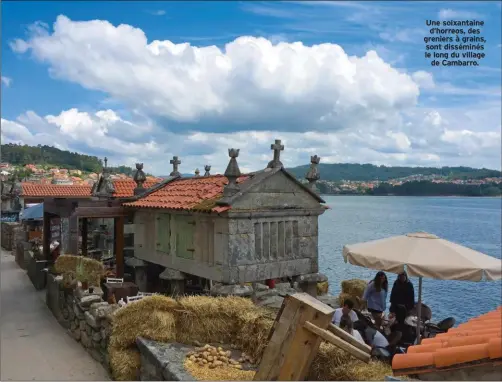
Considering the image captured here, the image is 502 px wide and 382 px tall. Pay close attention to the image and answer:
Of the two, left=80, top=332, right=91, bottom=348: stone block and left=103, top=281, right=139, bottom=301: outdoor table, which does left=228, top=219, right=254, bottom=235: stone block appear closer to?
left=103, top=281, right=139, bottom=301: outdoor table

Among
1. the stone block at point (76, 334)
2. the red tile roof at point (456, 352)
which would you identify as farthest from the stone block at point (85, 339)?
the red tile roof at point (456, 352)

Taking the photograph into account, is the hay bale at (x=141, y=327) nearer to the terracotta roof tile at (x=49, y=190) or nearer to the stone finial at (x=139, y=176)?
the stone finial at (x=139, y=176)

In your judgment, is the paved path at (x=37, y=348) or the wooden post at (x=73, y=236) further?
the wooden post at (x=73, y=236)

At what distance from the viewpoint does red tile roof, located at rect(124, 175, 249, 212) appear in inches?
512

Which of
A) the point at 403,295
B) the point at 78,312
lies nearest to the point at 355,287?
the point at 403,295

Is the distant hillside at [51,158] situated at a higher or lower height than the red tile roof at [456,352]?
higher

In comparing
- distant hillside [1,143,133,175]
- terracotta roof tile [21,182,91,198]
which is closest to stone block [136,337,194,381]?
terracotta roof tile [21,182,91,198]

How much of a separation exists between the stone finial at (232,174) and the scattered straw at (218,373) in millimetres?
4793

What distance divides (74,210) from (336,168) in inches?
6262

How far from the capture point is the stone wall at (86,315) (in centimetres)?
1134

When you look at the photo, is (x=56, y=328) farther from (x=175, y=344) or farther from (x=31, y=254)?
(x=31, y=254)

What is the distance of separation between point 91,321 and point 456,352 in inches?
368

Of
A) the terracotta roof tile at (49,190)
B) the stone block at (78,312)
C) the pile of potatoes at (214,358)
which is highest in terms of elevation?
the terracotta roof tile at (49,190)

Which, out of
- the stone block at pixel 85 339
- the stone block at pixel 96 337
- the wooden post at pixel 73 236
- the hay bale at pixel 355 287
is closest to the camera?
the stone block at pixel 96 337
